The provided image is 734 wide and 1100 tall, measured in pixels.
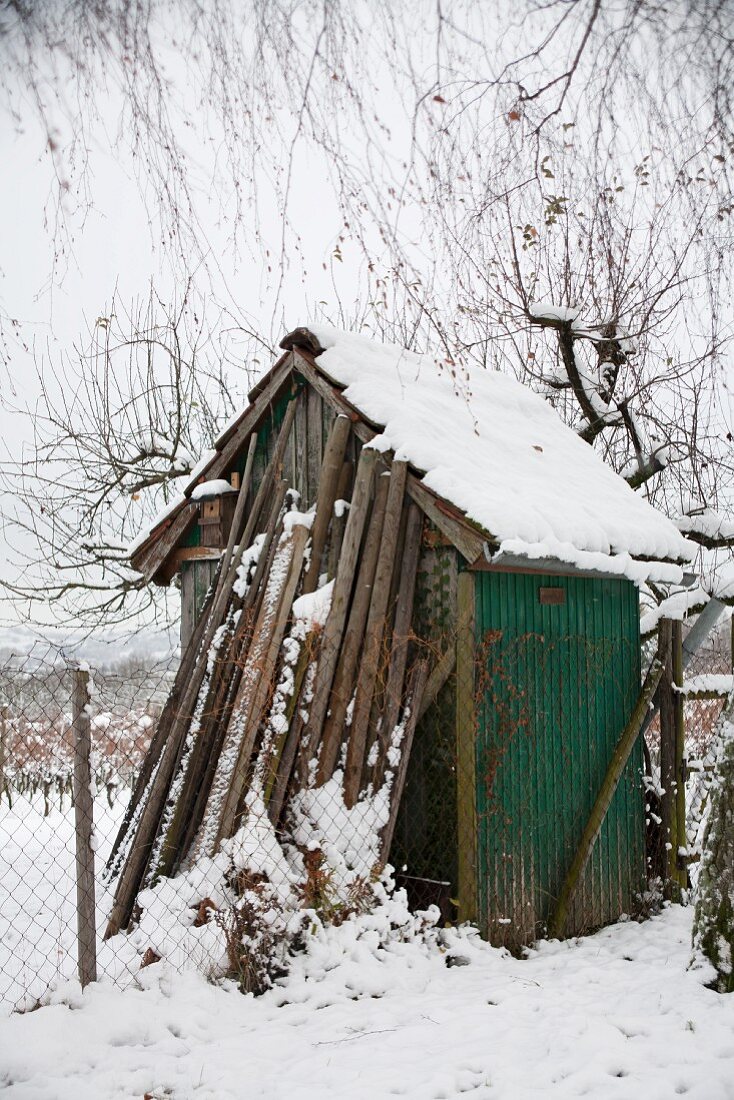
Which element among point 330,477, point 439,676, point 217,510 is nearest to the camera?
point 439,676

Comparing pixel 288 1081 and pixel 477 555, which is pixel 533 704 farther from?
pixel 288 1081

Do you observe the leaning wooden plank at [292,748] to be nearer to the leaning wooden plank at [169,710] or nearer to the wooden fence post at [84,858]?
the leaning wooden plank at [169,710]

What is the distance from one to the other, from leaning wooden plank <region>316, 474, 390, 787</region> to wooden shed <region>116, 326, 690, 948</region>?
0.01 meters

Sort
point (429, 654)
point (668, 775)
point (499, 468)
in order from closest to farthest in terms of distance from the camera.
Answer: point (429, 654)
point (499, 468)
point (668, 775)

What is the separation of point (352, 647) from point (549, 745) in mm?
1763

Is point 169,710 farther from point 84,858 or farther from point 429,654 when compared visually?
point 84,858

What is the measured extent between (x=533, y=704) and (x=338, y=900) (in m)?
2.03

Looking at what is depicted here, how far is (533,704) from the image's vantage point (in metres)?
6.73

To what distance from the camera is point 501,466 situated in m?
7.19

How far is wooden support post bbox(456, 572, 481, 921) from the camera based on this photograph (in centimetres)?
600

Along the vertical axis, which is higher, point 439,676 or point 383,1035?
point 439,676

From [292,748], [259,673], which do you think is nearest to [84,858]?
[292,748]

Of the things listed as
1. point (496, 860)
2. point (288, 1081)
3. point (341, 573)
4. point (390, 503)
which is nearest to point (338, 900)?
point (496, 860)

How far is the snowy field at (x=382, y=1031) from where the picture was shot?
393 cm
